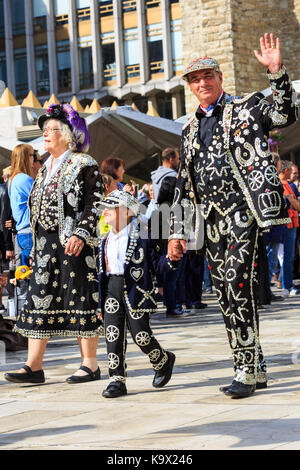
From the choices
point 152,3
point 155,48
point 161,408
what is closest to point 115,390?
point 161,408

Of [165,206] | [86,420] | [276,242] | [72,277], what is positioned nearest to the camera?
[86,420]

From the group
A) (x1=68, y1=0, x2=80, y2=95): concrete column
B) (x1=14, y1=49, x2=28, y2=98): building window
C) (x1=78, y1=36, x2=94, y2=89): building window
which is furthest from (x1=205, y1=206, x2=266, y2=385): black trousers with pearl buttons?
(x1=14, y1=49, x2=28, y2=98): building window

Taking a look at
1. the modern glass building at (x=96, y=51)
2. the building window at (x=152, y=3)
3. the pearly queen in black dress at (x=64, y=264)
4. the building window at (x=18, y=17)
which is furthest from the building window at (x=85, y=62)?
the pearly queen in black dress at (x=64, y=264)

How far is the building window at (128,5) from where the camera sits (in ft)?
168

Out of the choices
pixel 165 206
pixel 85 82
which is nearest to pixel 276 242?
pixel 165 206

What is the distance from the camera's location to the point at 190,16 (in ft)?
109

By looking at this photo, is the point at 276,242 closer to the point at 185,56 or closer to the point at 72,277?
the point at 72,277

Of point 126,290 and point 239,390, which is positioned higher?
point 126,290

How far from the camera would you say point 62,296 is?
627 cm

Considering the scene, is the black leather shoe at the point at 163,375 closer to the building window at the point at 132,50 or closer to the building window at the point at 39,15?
the building window at the point at 132,50

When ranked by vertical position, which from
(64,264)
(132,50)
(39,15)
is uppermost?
(39,15)

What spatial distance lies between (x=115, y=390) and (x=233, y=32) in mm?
27341

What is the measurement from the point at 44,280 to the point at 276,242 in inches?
281

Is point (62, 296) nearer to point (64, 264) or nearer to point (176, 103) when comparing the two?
point (64, 264)
